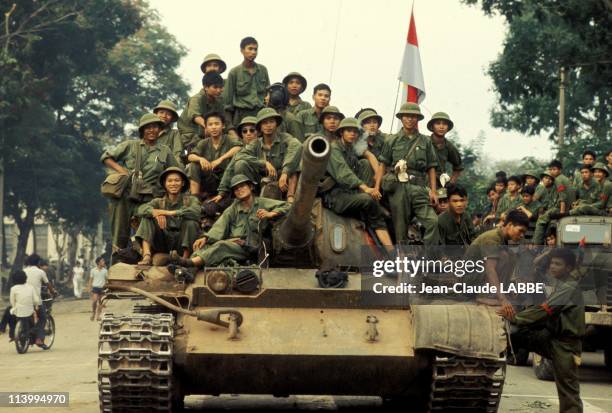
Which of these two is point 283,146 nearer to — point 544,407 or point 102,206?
point 544,407

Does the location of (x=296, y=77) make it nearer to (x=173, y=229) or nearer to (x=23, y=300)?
(x=173, y=229)

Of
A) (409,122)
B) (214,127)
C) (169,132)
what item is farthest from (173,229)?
(409,122)

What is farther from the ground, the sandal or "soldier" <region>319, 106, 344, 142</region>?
"soldier" <region>319, 106, 344, 142</region>

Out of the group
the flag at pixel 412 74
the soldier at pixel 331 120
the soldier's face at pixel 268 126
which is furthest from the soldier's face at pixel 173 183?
the flag at pixel 412 74

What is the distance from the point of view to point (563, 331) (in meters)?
11.4

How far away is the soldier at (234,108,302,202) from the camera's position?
13867 mm

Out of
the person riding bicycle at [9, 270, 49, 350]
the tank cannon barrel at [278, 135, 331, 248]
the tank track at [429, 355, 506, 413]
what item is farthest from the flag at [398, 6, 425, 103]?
the tank track at [429, 355, 506, 413]

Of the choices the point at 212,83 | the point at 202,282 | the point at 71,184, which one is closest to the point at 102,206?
the point at 71,184

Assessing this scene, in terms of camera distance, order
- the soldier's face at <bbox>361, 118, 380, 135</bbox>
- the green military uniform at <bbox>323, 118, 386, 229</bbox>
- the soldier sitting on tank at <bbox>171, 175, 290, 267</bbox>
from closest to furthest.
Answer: the soldier sitting on tank at <bbox>171, 175, 290, 267</bbox> < the green military uniform at <bbox>323, 118, 386, 229</bbox> < the soldier's face at <bbox>361, 118, 380, 135</bbox>

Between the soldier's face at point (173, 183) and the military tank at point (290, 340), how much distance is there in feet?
4.82

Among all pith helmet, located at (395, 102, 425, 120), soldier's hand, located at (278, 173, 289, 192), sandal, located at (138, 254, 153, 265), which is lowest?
sandal, located at (138, 254, 153, 265)

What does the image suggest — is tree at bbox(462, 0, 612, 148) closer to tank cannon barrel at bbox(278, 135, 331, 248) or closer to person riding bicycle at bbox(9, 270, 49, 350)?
person riding bicycle at bbox(9, 270, 49, 350)

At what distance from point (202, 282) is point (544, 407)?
428 cm

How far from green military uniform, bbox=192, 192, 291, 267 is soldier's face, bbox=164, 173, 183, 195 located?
74 centimetres
